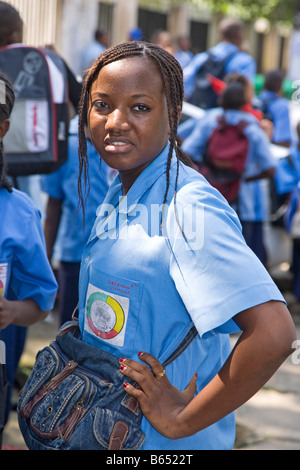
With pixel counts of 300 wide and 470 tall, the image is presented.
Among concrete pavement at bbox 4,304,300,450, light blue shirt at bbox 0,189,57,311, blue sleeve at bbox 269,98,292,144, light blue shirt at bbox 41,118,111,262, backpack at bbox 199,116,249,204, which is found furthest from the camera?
blue sleeve at bbox 269,98,292,144

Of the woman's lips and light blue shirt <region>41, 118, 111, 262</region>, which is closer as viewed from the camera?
the woman's lips

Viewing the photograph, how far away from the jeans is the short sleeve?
260 mm

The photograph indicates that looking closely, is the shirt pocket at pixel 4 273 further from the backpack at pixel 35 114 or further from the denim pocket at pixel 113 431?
the backpack at pixel 35 114

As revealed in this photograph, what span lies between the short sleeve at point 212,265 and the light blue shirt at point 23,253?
835 millimetres

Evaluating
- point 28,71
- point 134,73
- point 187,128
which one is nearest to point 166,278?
point 134,73

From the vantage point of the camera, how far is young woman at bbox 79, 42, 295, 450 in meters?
1.57

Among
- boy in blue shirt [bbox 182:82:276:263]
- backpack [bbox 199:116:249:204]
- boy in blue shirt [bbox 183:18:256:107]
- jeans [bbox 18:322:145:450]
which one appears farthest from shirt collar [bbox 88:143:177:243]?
boy in blue shirt [bbox 183:18:256:107]

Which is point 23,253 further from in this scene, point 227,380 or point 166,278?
point 227,380

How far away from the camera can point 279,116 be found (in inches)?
344

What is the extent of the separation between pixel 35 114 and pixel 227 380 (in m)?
2.12

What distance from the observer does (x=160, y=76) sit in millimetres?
1763

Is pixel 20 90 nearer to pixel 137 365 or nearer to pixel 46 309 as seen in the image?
pixel 46 309

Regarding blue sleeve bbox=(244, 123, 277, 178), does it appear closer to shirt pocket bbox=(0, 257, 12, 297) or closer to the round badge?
shirt pocket bbox=(0, 257, 12, 297)

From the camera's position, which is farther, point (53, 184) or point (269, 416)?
point (269, 416)
